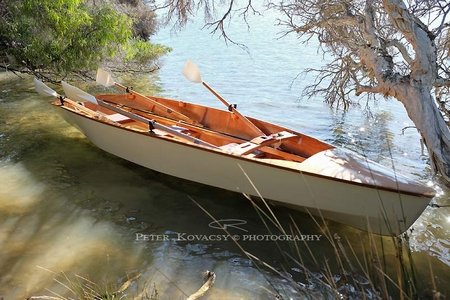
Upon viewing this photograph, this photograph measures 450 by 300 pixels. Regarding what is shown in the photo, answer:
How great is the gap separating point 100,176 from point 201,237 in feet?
6.96

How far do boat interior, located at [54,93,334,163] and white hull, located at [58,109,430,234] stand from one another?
0.61 ft

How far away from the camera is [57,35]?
8.49 m

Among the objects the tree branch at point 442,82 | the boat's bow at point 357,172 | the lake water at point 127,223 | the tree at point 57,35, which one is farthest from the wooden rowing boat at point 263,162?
the tree at point 57,35

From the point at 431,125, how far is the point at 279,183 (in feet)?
5.41

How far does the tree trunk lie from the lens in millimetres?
4051

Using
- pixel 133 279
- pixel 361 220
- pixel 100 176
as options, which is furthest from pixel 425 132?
pixel 100 176

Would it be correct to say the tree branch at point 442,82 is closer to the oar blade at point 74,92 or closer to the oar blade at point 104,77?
the oar blade at point 74,92

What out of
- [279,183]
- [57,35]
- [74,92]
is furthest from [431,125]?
[57,35]

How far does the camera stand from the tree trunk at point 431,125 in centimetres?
405

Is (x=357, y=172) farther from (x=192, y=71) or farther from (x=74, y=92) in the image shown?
(x=74, y=92)

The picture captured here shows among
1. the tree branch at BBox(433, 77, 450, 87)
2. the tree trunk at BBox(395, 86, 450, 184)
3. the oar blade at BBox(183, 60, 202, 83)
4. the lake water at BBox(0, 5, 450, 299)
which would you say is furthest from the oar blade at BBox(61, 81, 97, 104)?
the tree branch at BBox(433, 77, 450, 87)

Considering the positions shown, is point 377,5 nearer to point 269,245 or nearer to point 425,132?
point 425,132

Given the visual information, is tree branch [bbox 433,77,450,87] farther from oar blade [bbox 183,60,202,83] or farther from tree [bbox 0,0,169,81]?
tree [bbox 0,0,169,81]

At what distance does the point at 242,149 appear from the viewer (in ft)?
16.0
